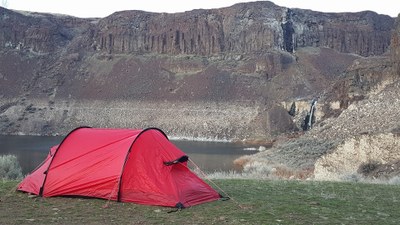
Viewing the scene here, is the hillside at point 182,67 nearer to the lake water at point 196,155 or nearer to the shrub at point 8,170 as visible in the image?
the lake water at point 196,155

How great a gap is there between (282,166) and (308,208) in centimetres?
2554

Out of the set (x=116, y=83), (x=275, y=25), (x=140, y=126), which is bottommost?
(x=140, y=126)

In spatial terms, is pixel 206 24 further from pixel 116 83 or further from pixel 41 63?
pixel 41 63

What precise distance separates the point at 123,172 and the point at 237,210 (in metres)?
2.73

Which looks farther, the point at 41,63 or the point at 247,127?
the point at 41,63

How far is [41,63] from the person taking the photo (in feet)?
401

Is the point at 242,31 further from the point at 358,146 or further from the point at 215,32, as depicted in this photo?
the point at 358,146

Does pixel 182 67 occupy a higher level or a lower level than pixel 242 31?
lower

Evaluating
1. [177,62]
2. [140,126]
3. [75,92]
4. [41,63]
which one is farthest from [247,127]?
[41,63]

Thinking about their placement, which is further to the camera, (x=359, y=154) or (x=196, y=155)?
(x=196, y=155)

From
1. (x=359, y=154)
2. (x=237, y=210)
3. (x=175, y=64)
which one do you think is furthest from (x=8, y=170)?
(x=175, y=64)

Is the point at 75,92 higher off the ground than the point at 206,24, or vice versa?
the point at 206,24

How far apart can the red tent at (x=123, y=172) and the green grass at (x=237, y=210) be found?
10.3 inches

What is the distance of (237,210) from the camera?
35.8 ft
